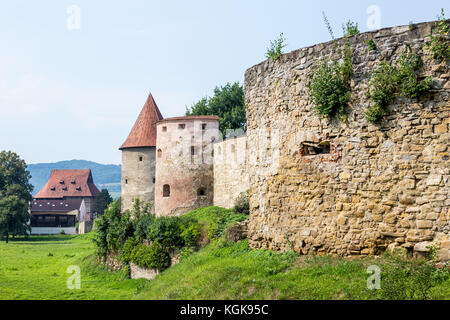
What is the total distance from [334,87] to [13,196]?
44.3 metres

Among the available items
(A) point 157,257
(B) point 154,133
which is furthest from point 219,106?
(A) point 157,257

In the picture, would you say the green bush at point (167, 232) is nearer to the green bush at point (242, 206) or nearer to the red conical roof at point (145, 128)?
the green bush at point (242, 206)

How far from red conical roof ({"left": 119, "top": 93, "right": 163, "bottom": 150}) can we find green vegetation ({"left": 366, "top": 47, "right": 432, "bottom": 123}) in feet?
77.7

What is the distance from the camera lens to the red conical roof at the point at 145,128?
30.9 metres

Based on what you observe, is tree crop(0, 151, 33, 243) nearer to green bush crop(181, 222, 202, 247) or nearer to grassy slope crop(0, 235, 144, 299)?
grassy slope crop(0, 235, 144, 299)

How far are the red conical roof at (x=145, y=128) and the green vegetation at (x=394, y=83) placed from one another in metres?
23.7

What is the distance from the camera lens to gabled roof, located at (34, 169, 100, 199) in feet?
227

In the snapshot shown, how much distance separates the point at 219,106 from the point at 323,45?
3003 centimetres

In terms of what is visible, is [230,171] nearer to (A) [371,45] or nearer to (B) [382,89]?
(A) [371,45]

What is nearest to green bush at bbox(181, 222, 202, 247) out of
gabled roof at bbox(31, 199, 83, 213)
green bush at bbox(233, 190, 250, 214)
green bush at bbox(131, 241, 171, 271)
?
green bush at bbox(131, 241, 171, 271)

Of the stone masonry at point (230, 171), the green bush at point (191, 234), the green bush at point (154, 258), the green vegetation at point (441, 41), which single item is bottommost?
the green bush at point (154, 258)

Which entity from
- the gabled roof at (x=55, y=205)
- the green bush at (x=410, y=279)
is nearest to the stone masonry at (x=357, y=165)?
the green bush at (x=410, y=279)

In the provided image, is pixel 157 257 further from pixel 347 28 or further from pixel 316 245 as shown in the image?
pixel 347 28

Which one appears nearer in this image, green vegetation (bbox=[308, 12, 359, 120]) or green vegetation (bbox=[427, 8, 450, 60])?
green vegetation (bbox=[427, 8, 450, 60])
